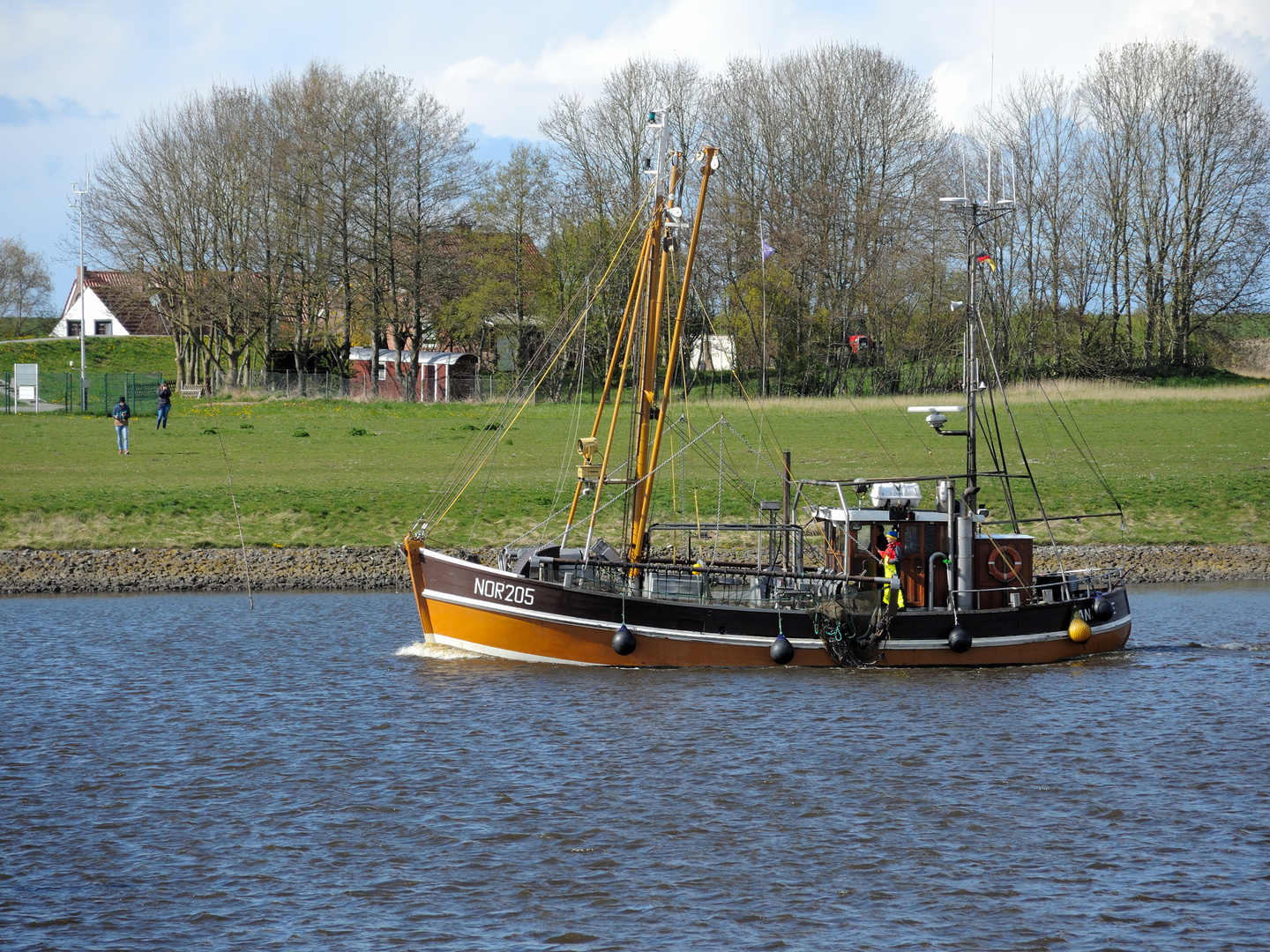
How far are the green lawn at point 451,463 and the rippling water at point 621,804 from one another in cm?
893

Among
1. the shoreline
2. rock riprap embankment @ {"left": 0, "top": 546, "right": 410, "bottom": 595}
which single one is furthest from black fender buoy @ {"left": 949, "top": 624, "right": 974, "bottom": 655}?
rock riprap embankment @ {"left": 0, "top": 546, "right": 410, "bottom": 595}

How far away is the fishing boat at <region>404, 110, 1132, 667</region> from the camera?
23.1 m

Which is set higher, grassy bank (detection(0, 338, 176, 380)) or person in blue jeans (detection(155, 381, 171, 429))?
grassy bank (detection(0, 338, 176, 380))

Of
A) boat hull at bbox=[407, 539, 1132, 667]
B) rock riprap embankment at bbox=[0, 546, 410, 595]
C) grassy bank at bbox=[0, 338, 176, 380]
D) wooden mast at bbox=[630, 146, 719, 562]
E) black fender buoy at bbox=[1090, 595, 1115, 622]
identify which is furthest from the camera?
grassy bank at bbox=[0, 338, 176, 380]

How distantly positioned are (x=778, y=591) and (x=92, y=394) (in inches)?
2212

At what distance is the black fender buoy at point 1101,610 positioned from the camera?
964 inches

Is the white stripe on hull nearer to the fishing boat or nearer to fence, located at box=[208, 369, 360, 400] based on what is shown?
the fishing boat

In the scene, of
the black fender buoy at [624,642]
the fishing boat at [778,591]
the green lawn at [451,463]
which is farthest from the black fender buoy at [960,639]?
the green lawn at [451,463]

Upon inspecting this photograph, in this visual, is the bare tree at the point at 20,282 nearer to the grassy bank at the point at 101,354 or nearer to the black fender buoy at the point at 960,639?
the grassy bank at the point at 101,354

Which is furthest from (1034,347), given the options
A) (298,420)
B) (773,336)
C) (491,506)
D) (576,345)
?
(491,506)

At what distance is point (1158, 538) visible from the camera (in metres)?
35.8

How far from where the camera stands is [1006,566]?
24.7 m

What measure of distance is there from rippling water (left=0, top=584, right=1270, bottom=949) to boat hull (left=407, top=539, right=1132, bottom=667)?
0.64m

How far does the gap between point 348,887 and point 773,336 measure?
6804 centimetres
